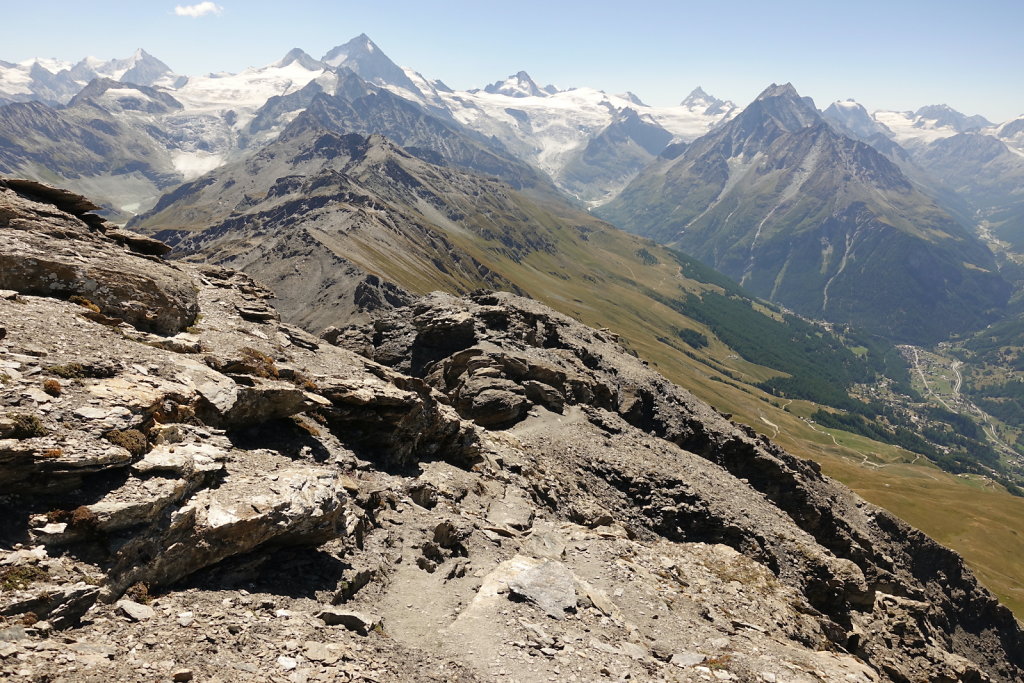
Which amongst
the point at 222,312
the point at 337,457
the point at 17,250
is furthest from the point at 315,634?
the point at 222,312

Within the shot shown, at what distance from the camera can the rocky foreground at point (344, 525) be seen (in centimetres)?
1642

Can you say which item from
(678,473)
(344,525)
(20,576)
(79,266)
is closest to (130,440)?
(20,576)

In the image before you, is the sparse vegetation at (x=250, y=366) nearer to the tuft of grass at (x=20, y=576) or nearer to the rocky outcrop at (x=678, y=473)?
the tuft of grass at (x=20, y=576)

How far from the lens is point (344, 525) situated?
Answer: 2319cm

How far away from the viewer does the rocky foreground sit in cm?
1642

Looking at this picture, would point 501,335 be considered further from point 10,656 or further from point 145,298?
point 10,656

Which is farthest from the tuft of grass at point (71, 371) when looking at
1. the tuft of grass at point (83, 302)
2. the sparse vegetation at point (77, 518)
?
the tuft of grass at point (83, 302)

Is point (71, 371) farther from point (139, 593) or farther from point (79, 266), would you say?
point (79, 266)

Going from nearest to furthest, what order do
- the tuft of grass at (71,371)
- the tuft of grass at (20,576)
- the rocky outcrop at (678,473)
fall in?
the tuft of grass at (20,576) < the tuft of grass at (71,371) < the rocky outcrop at (678,473)

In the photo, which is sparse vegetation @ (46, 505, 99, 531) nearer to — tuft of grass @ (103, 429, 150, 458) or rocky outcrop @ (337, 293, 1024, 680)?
tuft of grass @ (103, 429, 150, 458)

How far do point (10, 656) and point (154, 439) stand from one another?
8195 mm

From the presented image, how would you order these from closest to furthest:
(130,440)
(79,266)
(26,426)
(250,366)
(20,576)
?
(20,576)
(26,426)
(130,440)
(79,266)
(250,366)

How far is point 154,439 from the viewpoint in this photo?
2023cm

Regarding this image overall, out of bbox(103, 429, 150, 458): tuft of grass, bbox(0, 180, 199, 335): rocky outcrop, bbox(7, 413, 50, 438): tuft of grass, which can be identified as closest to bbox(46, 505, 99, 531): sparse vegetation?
bbox(103, 429, 150, 458): tuft of grass
